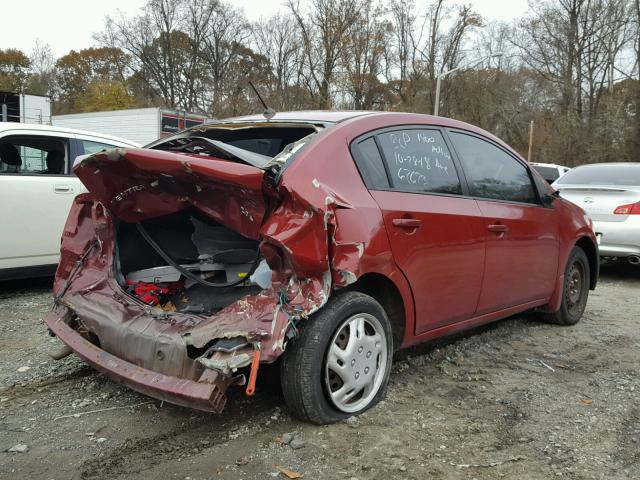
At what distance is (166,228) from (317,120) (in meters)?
1.13

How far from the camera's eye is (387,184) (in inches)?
123

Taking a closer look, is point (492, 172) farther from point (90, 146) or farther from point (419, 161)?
point (90, 146)

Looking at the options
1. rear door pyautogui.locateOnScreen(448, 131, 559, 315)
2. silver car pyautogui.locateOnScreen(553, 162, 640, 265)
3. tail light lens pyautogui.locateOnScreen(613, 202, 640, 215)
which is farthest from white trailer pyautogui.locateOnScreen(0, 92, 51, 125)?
rear door pyautogui.locateOnScreen(448, 131, 559, 315)

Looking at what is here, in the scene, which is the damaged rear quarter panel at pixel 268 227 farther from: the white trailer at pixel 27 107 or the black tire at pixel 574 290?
the white trailer at pixel 27 107

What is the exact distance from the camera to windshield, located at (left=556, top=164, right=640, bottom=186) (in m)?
7.69

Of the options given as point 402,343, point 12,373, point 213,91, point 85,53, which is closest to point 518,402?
point 402,343

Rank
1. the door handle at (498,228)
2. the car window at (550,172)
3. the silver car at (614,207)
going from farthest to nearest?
the car window at (550,172), the silver car at (614,207), the door handle at (498,228)

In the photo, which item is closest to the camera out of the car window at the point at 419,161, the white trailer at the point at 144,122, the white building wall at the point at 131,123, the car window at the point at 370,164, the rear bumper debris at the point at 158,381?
the rear bumper debris at the point at 158,381

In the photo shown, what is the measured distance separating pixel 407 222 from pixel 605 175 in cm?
603

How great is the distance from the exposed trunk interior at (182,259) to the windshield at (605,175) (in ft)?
20.3

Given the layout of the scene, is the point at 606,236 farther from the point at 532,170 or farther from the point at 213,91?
the point at 213,91

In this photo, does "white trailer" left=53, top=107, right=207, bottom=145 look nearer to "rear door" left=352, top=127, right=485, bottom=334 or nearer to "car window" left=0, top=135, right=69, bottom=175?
"car window" left=0, top=135, right=69, bottom=175

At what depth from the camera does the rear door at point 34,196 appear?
202 inches

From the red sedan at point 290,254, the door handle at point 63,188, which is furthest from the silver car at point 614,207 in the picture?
the door handle at point 63,188
